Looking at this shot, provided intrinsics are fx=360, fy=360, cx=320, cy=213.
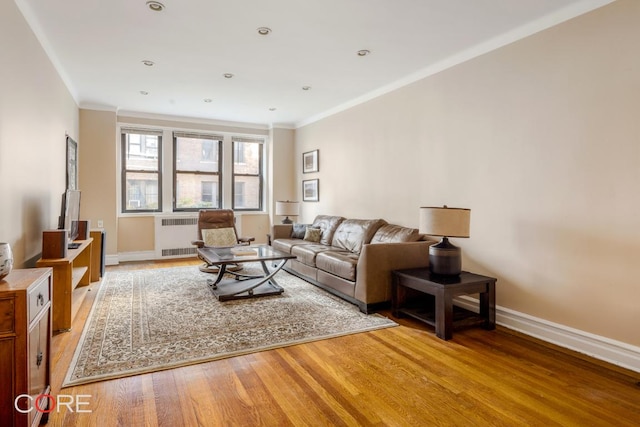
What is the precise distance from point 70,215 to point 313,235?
10.2 feet

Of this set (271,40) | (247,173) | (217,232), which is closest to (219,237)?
(217,232)

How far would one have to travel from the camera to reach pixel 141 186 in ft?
21.9

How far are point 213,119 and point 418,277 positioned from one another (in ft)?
17.5

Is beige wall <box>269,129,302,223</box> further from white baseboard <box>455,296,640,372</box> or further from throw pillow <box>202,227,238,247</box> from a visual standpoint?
white baseboard <box>455,296,640,372</box>

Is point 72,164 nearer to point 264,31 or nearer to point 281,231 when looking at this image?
point 281,231

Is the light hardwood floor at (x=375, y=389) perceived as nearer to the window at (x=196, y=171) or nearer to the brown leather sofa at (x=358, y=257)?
the brown leather sofa at (x=358, y=257)

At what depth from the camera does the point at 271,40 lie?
11.4 ft

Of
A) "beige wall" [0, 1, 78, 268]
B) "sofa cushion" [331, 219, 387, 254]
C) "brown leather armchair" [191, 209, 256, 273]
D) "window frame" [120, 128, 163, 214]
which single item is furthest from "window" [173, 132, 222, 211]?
"sofa cushion" [331, 219, 387, 254]

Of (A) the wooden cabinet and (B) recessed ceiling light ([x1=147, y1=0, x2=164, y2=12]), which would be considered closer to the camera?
(A) the wooden cabinet

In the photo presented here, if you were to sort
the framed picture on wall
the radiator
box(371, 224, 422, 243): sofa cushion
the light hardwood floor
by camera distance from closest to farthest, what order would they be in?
1. the light hardwood floor
2. box(371, 224, 422, 243): sofa cushion
3. the framed picture on wall
4. the radiator

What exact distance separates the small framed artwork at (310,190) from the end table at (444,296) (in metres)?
3.27

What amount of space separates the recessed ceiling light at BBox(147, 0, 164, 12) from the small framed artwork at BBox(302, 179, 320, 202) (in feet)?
13.3

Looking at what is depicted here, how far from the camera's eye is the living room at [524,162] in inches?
101

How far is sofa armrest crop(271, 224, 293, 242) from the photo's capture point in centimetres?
589
